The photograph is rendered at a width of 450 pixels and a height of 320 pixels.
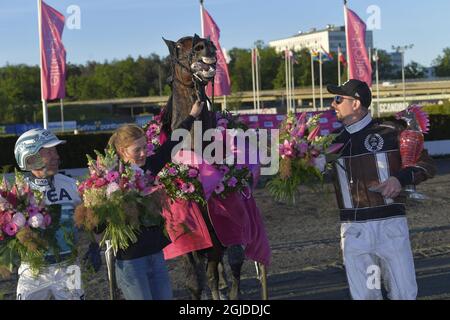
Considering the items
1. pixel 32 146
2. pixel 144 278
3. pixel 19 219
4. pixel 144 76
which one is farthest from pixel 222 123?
pixel 144 76

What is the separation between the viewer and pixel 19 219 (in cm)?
400

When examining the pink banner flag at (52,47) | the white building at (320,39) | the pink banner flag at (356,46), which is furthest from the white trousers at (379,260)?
the white building at (320,39)

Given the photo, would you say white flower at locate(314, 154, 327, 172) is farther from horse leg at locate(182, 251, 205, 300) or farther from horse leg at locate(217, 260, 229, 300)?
horse leg at locate(217, 260, 229, 300)

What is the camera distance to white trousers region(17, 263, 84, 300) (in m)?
4.16

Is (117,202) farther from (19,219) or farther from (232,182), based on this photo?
(232,182)

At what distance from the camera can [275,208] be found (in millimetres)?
13039

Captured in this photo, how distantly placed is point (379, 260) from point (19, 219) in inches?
96.2

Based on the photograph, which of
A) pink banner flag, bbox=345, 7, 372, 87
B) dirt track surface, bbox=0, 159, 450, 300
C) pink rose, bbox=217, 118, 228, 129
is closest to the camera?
pink rose, bbox=217, 118, 228, 129

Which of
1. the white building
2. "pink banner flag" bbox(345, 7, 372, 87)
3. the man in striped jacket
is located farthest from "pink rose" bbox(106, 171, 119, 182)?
the white building

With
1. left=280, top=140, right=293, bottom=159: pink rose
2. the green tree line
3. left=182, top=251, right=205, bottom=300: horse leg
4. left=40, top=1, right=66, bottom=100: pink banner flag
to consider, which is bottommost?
left=182, top=251, right=205, bottom=300: horse leg

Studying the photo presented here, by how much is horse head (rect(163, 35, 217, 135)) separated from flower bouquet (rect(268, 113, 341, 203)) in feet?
2.96
